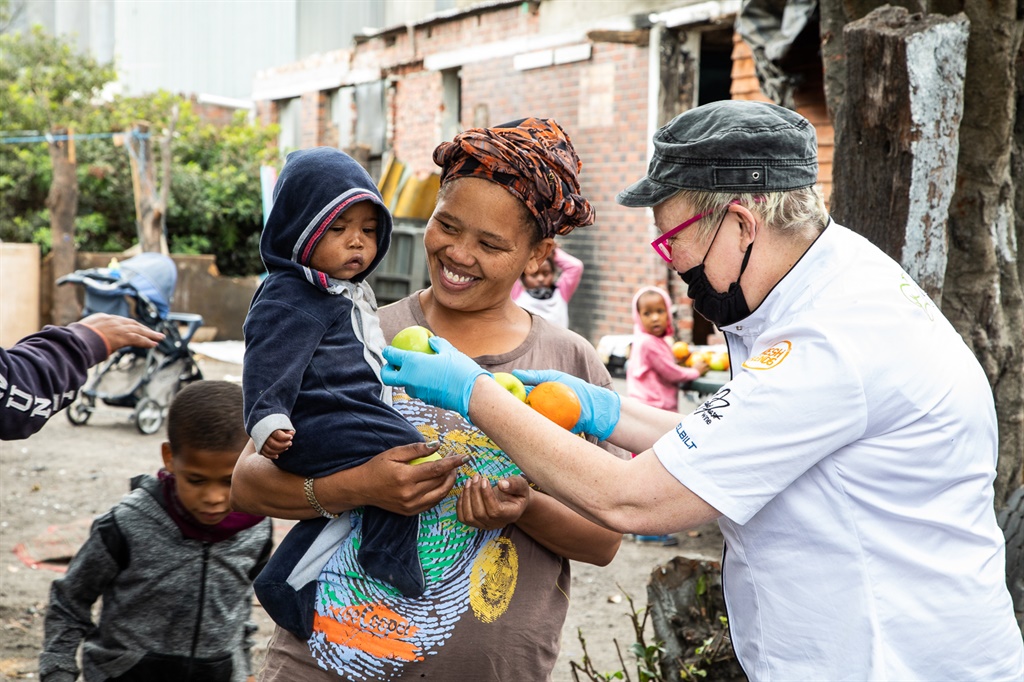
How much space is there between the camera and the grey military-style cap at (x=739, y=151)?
1.81 metres

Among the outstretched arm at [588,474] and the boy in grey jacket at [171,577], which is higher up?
the outstretched arm at [588,474]

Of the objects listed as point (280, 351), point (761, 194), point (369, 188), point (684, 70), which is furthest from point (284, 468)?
point (684, 70)

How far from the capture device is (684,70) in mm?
11461

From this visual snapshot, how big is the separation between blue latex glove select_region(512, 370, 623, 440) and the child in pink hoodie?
4172 mm

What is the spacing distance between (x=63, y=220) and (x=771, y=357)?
1409 cm

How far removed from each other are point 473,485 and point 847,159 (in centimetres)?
178

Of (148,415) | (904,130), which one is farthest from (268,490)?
(148,415)

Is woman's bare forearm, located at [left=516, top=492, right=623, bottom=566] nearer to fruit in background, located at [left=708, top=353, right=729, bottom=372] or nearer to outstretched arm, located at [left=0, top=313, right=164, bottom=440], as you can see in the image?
outstretched arm, located at [left=0, top=313, right=164, bottom=440]

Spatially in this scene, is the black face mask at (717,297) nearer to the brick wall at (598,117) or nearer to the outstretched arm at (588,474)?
the outstretched arm at (588,474)

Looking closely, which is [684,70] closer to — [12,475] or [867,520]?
[12,475]

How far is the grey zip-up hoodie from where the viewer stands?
2545 millimetres

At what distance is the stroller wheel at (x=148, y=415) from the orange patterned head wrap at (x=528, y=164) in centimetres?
760

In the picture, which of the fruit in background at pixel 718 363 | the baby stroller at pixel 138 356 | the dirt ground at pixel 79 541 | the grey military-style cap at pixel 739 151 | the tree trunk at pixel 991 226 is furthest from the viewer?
the baby stroller at pixel 138 356

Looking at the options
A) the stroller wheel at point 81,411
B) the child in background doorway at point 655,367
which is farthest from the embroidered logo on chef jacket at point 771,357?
the stroller wheel at point 81,411
